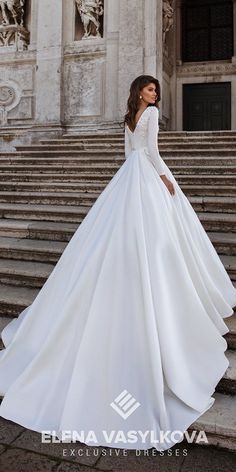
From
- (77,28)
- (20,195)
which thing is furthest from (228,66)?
(20,195)

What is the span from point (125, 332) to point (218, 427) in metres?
0.68

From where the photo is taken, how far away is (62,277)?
2.78 metres

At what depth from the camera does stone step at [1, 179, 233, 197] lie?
17.2 ft

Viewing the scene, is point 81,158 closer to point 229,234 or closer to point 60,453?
point 229,234

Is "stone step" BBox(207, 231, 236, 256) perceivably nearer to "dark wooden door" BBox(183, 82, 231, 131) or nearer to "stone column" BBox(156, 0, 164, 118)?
"stone column" BBox(156, 0, 164, 118)

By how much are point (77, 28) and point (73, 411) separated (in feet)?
32.0

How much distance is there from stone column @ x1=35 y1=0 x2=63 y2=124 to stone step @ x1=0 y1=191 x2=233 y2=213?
434 cm

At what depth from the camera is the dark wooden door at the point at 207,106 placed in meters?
11.0

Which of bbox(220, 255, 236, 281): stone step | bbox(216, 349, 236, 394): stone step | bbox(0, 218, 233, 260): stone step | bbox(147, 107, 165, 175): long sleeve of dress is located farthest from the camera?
bbox(0, 218, 233, 260): stone step

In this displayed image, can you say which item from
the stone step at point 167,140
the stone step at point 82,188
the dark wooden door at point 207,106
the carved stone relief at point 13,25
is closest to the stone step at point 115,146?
the stone step at point 167,140

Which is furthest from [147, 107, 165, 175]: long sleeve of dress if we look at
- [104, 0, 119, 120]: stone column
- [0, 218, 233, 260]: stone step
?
[104, 0, 119, 120]: stone column

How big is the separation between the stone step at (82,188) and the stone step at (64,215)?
51 cm

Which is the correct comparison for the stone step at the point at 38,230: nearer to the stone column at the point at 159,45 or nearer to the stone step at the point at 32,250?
the stone step at the point at 32,250

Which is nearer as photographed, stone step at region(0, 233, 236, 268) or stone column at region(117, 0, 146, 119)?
stone step at region(0, 233, 236, 268)
